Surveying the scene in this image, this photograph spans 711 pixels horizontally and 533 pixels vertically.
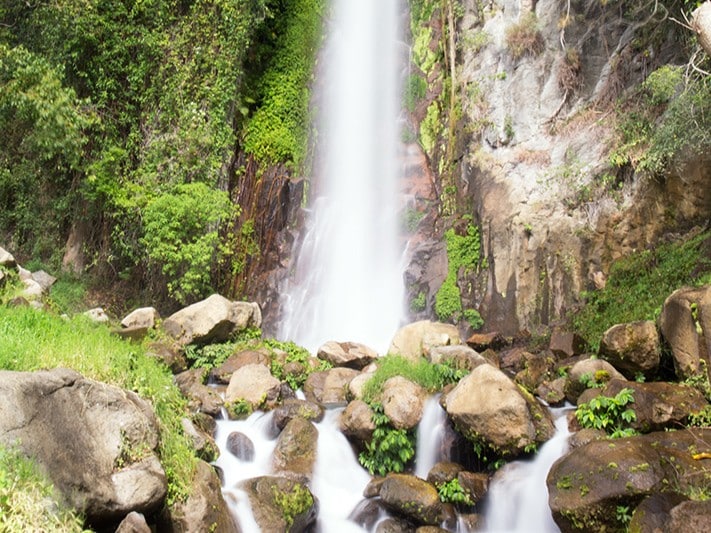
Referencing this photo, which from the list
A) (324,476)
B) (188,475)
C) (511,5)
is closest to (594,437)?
(324,476)

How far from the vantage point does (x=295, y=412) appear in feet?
→ 29.0

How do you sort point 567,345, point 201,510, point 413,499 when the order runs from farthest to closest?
Result: point 567,345
point 413,499
point 201,510

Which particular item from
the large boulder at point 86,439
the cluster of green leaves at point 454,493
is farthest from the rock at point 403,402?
the large boulder at point 86,439

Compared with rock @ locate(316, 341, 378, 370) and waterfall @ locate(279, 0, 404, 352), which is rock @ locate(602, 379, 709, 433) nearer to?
rock @ locate(316, 341, 378, 370)

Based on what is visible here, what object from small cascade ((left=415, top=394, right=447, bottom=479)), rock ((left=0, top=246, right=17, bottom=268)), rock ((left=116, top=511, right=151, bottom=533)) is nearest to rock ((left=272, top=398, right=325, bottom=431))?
small cascade ((left=415, top=394, right=447, bottom=479))

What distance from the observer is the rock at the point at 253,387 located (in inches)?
373

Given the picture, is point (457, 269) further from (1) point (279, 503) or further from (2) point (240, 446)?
(1) point (279, 503)

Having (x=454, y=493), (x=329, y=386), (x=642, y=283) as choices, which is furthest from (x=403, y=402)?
(x=642, y=283)

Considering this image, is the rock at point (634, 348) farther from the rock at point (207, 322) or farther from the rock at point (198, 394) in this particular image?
the rock at point (207, 322)

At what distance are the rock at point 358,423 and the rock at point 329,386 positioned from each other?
1.15 m

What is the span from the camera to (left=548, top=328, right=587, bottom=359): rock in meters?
9.59

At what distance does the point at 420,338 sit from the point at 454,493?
4.42 m

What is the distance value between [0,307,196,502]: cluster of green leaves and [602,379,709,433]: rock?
5078mm

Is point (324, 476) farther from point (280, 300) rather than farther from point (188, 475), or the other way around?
point (280, 300)
